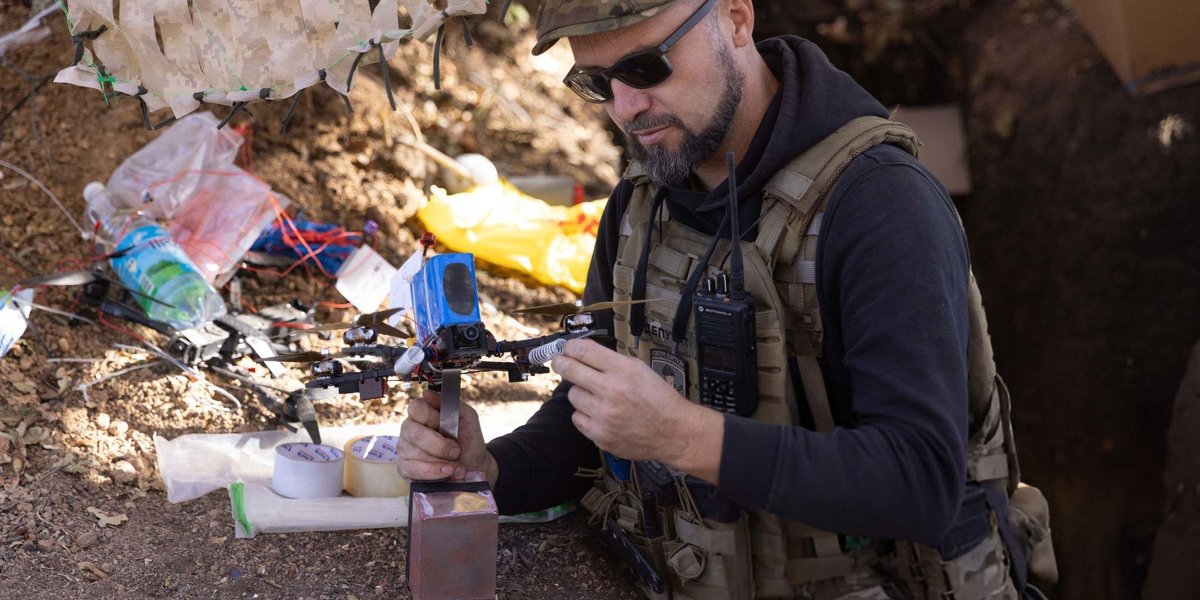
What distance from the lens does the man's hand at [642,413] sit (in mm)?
1943

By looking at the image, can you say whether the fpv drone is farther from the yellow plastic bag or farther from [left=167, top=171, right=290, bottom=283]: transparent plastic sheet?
the yellow plastic bag

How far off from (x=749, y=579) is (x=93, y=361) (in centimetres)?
228

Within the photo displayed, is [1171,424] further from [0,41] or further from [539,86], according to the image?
[0,41]

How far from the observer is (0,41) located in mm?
4336

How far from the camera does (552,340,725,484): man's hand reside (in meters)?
1.94

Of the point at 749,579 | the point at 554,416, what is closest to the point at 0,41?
the point at 554,416

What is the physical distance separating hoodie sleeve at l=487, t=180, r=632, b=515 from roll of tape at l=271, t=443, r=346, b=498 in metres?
0.49

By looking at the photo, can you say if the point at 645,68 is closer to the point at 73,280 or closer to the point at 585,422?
the point at 585,422

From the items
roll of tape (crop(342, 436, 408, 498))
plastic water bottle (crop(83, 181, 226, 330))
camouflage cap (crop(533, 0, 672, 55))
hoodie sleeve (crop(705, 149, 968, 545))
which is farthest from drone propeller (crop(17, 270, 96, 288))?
hoodie sleeve (crop(705, 149, 968, 545))

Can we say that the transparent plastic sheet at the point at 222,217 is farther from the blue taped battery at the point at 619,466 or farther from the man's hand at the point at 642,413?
the man's hand at the point at 642,413

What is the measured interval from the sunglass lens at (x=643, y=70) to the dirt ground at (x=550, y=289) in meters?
1.26

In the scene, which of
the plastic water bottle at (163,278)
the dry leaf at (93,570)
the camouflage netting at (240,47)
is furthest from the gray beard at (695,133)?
the plastic water bottle at (163,278)

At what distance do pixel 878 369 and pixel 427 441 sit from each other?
3.27 ft

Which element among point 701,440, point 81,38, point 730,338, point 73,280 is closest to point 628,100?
point 730,338
